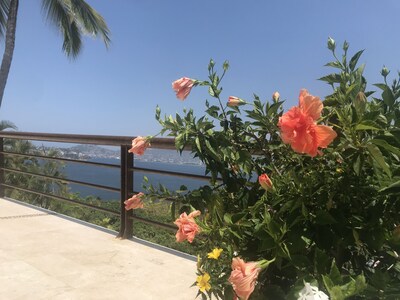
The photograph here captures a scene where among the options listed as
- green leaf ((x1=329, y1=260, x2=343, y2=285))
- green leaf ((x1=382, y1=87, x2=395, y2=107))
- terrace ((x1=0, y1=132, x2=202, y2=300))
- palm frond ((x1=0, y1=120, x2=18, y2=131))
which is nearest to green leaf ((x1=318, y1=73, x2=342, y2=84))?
green leaf ((x1=382, y1=87, x2=395, y2=107))

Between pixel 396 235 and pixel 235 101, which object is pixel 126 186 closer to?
pixel 235 101

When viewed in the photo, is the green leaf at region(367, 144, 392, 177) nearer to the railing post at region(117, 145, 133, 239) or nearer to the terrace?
the terrace

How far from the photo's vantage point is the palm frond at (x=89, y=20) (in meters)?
10.3

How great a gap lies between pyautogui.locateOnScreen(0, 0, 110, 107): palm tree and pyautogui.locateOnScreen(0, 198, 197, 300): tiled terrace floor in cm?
716

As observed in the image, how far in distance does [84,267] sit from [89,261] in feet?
0.38

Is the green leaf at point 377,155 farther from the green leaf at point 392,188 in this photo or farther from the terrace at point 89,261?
the terrace at point 89,261

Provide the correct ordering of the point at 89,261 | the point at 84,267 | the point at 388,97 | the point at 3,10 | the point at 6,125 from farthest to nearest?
the point at 6,125 → the point at 3,10 → the point at 89,261 → the point at 84,267 → the point at 388,97

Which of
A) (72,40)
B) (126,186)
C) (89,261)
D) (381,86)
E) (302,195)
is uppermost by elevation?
(72,40)

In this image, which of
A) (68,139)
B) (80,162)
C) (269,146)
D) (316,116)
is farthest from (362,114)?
(80,162)

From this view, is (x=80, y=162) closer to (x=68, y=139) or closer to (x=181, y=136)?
(x=68, y=139)

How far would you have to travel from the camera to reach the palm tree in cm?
927

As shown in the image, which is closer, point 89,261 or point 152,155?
point 152,155

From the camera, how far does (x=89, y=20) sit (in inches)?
415

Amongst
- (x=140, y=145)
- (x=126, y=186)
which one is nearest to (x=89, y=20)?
(x=126, y=186)
